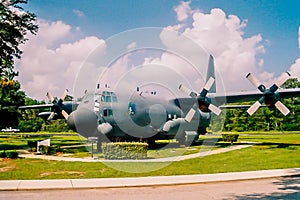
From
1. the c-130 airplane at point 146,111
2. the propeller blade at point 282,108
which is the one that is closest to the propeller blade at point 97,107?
→ the c-130 airplane at point 146,111

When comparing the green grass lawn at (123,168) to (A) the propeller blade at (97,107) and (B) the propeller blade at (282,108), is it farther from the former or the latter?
(A) the propeller blade at (97,107)

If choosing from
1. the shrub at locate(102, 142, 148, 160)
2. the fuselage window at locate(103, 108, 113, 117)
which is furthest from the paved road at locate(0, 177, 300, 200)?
the fuselage window at locate(103, 108, 113, 117)

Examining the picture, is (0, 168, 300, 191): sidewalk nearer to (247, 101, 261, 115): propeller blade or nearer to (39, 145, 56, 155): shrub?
(247, 101, 261, 115): propeller blade

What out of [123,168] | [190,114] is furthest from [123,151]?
[190,114]

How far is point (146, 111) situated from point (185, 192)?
12.9 meters

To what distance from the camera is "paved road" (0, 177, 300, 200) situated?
912 cm

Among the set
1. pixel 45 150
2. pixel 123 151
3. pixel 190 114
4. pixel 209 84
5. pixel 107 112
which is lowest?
pixel 45 150

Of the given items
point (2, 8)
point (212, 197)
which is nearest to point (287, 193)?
point (212, 197)

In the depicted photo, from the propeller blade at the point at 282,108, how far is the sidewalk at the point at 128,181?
8.77 meters

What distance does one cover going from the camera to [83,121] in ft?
66.0

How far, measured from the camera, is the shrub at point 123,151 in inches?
696

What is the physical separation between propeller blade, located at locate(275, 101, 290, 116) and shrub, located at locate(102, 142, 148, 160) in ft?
32.2

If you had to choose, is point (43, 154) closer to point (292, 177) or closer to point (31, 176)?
point (31, 176)

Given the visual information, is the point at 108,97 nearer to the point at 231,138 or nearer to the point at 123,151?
the point at 123,151
